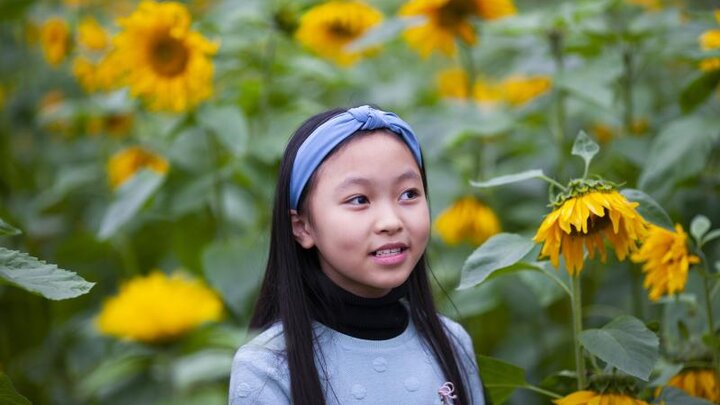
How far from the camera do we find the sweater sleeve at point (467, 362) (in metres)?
1.29

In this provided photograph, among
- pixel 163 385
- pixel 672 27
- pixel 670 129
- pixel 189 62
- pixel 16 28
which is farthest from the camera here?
pixel 16 28

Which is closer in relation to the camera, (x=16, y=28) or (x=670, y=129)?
(x=670, y=129)

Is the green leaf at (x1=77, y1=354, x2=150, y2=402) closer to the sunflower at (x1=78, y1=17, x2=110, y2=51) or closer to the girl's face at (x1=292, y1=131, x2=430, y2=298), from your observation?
the girl's face at (x1=292, y1=131, x2=430, y2=298)

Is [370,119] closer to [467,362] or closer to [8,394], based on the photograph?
[467,362]

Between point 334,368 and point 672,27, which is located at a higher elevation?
point 672,27

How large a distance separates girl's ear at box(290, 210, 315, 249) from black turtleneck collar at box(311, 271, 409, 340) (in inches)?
1.7

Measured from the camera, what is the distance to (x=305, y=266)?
49.3 inches

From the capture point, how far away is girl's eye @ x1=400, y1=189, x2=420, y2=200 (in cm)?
119

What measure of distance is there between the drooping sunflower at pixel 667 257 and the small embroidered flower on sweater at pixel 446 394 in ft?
1.14

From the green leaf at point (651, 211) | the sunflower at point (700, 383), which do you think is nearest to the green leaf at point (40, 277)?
the green leaf at point (651, 211)

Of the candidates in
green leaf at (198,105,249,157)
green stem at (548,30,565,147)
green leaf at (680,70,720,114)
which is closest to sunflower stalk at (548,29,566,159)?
green stem at (548,30,565,147)

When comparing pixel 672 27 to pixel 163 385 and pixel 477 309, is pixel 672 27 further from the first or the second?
pixel 163 385

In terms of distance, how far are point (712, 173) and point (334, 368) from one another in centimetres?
116

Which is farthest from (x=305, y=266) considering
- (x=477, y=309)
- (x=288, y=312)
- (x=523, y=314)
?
(x=523, y=314)
